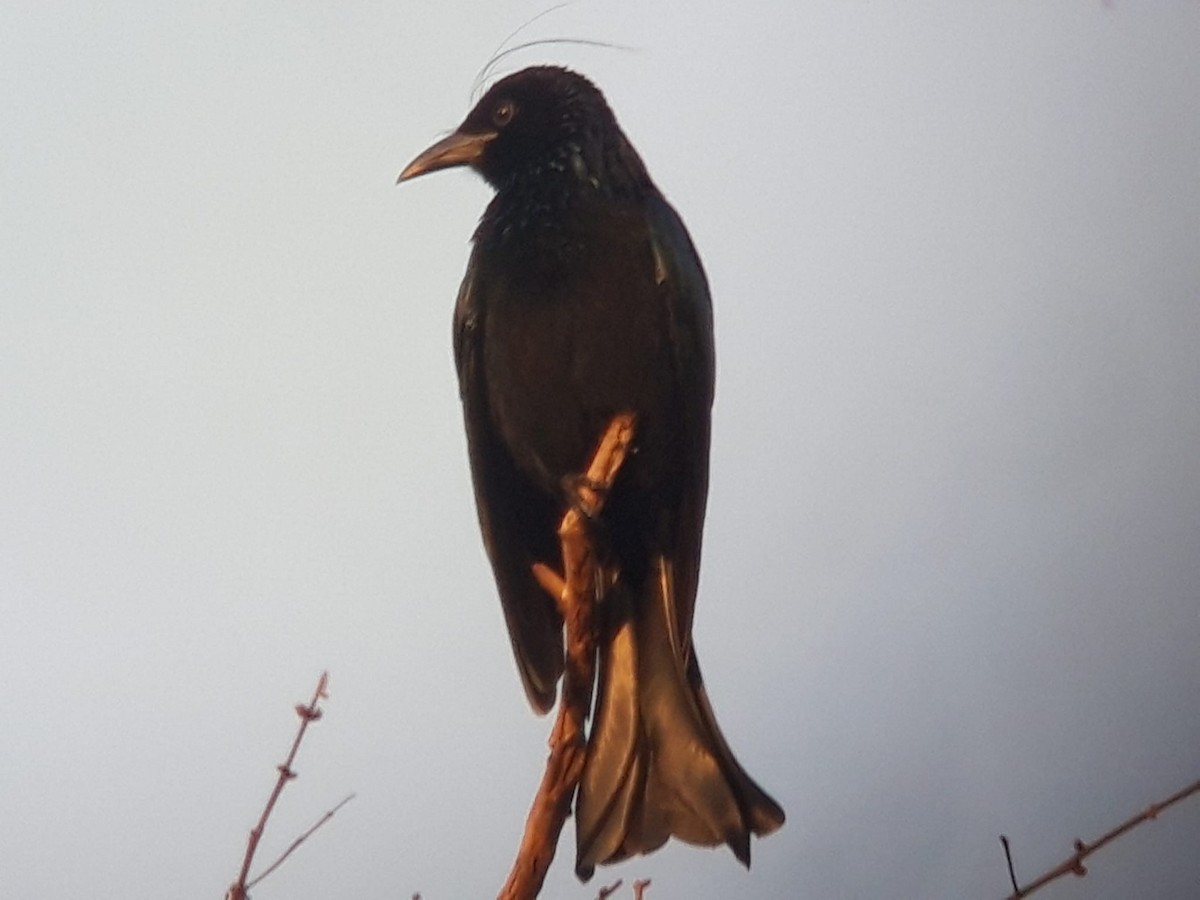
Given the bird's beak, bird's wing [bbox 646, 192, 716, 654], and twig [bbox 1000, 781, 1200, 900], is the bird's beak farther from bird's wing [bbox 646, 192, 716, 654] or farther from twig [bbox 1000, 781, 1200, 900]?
twig [bbox 1000, 781, 1200, 900]

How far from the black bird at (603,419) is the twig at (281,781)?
0.58ft

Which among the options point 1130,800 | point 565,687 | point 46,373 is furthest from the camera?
point 1130,800

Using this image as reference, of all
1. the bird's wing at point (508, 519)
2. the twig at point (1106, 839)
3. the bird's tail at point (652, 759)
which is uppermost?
the bird's wing at point (508, 519)

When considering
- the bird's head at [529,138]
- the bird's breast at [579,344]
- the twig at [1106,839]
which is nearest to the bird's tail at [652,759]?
the bird's breast at [579,344]

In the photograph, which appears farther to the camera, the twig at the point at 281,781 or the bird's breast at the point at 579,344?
the bird's breast at the point at 579,344

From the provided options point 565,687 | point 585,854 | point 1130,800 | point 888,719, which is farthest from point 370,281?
point 1130,800

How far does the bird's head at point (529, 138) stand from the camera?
100cm

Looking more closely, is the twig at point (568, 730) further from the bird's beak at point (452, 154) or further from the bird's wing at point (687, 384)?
the bird's beak at point (452, 154)

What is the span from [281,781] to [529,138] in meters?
0.59

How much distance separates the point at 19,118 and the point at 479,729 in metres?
0.68

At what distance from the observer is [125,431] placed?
964mm

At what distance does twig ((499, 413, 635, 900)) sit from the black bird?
0.06 meters

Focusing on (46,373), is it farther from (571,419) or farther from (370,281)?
(571,419)

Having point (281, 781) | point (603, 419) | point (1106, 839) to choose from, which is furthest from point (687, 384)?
point (1106, 839)
